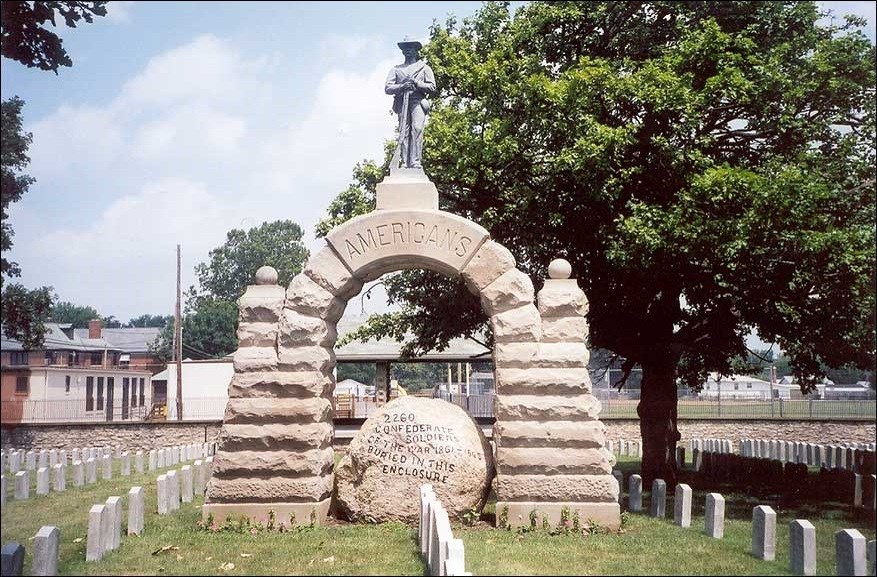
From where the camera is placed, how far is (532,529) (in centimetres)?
1041

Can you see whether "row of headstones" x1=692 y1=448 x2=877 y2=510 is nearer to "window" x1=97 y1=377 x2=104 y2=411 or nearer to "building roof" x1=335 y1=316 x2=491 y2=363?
"building roof" x1=335 y1=316 x2=491 y2=363

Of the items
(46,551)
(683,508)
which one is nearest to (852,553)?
(683,508)

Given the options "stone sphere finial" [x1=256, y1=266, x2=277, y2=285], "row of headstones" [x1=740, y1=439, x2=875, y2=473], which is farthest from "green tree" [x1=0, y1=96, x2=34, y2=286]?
"row of headstones" [x1=740, y1=439, x2=875, y2=473]

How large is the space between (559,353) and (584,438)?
124 centimetres

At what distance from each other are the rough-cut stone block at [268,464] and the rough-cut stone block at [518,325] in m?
3.18

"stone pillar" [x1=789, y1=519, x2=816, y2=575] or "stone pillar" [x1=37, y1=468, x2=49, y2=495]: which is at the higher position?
"stone pillar" [x1=789, y1=519, x2=816, y2=575]

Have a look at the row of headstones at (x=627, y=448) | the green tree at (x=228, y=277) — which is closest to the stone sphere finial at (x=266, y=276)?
the row of headstones at (x=627, y=448)

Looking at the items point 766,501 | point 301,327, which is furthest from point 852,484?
point 301,327

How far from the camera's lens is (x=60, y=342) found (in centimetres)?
1361

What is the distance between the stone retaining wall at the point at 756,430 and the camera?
1114 inches

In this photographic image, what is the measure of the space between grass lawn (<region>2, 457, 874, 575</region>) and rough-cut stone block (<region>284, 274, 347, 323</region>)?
309 centimetres

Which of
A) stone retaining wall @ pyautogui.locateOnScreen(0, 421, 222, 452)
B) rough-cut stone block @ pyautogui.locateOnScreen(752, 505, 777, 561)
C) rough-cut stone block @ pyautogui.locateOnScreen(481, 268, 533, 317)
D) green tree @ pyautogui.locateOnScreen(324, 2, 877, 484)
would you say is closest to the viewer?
rough-cut stone block @ pyautogui.locateOnScreen(752, 505, 777, 561)

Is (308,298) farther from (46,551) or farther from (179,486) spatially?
(179,486)

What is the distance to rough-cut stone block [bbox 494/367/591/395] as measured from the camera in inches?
429
